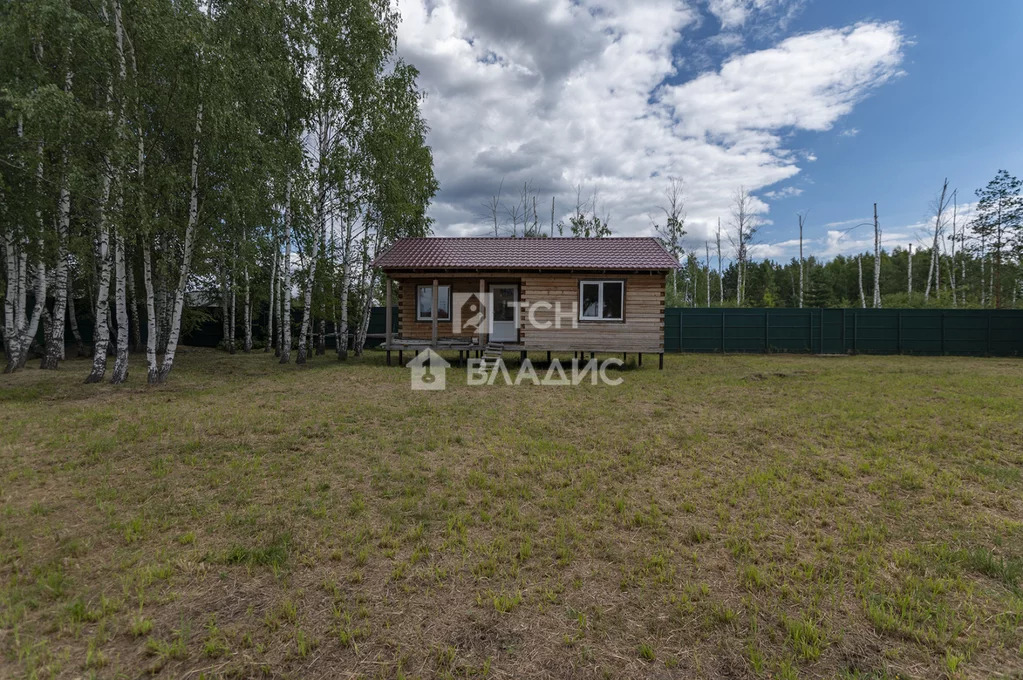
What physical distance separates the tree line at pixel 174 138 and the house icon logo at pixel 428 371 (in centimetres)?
369

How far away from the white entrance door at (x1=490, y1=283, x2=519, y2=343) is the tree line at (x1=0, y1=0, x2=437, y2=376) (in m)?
4.80

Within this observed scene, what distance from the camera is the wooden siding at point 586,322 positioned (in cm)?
1291

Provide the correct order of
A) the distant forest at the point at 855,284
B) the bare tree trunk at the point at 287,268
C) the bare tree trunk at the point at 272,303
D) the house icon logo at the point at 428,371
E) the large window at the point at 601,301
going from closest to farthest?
the house icon logo at the point at 428,371 < the bare tree trunk at the point at 287,268 < the large window at the point at 601,301 < the bare tree trunk at the point at 272,303 < the distant forest at the point at 855,284

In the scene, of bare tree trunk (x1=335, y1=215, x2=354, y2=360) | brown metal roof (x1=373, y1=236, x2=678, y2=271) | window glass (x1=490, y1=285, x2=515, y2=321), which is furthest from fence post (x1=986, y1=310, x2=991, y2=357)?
bare tree trunk (x1=335, y1=215, x2=354, y2=360)

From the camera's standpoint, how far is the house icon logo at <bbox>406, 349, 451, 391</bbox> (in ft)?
33.1

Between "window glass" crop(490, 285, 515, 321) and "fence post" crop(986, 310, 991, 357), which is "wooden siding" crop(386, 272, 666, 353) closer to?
"window glass" crop(490, 285, 515, 321)

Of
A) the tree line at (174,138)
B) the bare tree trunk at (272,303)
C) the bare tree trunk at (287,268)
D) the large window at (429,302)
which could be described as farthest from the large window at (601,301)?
the bare tree trunk at (272,303)

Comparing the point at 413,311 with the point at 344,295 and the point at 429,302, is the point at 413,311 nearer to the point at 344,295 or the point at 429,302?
the point at 429,302

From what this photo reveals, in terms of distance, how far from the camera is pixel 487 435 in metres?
6.13

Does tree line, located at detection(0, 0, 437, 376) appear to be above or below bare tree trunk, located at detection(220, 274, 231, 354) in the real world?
above

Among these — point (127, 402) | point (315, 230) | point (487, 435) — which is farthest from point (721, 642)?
point (315, 230)

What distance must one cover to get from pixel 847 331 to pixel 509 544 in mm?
20104

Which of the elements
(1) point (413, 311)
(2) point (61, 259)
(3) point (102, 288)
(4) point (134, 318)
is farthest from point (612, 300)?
(4) point (134, 318)

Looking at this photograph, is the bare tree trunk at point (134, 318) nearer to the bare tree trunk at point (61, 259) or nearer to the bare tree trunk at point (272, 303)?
the bare tree trunk at point (61, 259)
